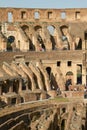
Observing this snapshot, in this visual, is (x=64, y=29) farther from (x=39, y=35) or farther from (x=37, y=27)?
(x=37, y=27)

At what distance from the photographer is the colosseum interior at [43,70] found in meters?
32.1

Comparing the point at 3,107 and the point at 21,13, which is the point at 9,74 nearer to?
the point at 3,107

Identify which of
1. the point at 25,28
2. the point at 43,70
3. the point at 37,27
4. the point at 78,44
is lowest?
the point at 43,70

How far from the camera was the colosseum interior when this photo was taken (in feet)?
105

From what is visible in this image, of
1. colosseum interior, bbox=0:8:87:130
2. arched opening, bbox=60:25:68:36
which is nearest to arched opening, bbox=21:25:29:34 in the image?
colosseum interior, bbox=0:8:87:130

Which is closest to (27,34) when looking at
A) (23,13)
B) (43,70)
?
(23,13)

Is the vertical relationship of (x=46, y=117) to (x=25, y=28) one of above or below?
below

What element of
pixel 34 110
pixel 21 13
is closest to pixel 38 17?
pixel 21 13

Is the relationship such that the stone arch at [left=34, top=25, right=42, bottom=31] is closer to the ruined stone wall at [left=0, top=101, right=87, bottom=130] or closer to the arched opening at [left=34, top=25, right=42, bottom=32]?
the arched opening at [left=34, top=25, right=42, bottom=32]

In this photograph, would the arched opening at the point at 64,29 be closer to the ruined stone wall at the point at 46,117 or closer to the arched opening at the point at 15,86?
the arched opening at the point at 15,86

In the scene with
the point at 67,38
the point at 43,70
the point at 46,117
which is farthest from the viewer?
the point at 67,38

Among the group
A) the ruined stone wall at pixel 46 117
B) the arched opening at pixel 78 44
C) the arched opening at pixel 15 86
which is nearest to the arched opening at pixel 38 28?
the arched opening at pixel 78 44

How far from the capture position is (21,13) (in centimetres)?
5238

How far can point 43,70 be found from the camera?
43.4 meters
